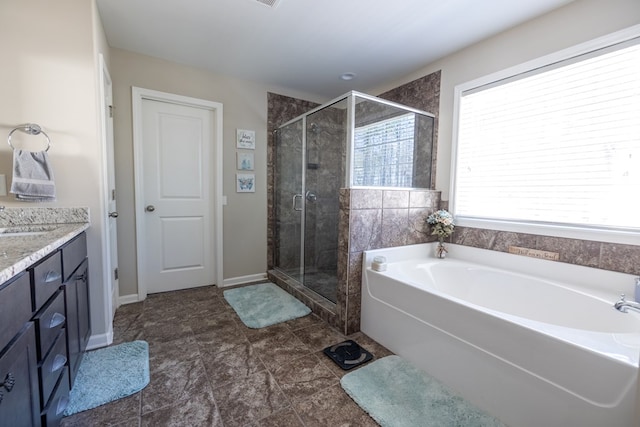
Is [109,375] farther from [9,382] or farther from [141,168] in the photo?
[141,168]

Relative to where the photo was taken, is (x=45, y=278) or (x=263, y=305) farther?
(x=263, y=305)

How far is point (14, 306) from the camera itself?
0.80 m

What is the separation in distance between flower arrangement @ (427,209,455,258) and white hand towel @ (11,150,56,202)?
2.81 metres

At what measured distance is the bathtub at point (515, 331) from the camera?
106 cm

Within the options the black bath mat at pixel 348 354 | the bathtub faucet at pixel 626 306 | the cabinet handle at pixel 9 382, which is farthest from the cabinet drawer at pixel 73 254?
the bathtub faucet at pixel 626 306

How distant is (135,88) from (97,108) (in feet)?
3.28

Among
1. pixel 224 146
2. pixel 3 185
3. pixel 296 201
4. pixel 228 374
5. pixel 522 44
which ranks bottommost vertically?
pixel 228 374

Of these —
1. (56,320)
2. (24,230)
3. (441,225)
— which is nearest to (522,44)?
(441,225)

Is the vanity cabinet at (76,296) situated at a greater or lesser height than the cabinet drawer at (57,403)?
greater

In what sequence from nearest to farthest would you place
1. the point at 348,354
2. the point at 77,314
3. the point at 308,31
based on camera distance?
the point at 77,314, the point at 348,354, the point at 308,31

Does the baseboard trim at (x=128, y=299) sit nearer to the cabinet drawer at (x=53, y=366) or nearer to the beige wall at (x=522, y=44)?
the cabinet drawer at (x=53, y=366)

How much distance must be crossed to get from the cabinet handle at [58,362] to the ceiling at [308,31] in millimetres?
2206

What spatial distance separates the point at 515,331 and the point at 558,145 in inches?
57.6

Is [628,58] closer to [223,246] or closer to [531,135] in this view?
[531,135]
